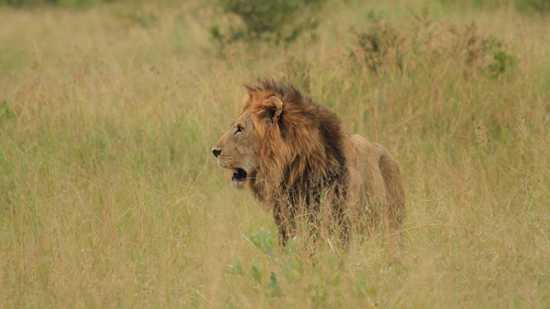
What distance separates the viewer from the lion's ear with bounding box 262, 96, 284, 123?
5.30m

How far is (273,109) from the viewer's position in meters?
5.35

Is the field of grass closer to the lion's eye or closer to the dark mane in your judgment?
the dark mane

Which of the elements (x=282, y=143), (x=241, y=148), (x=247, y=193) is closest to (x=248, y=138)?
(x=241, y=148)

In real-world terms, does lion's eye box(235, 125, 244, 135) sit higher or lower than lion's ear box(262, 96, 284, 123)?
lower

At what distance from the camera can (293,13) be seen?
40.1ft

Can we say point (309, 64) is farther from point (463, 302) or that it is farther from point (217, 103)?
point (463, 302)

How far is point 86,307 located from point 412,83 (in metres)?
4.25

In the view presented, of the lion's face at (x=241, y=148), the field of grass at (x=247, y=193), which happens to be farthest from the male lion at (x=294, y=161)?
the field of grass at (x=247, y=193)

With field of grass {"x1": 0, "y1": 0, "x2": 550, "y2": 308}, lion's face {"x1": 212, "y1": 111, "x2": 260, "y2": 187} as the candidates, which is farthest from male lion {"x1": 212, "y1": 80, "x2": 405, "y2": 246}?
field of grass {"x1": 0, "y1": 0, "x2": 550, "y2": 308}

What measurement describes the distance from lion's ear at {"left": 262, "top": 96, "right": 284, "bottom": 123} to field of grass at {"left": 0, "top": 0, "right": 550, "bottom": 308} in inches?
26.0

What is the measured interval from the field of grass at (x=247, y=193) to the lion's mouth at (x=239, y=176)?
275 mm

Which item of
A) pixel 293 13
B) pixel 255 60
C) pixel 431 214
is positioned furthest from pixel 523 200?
pixel 293 13

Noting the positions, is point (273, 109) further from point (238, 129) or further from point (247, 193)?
point (247, 193)

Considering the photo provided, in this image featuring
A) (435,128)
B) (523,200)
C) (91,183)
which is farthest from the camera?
(435,128)
